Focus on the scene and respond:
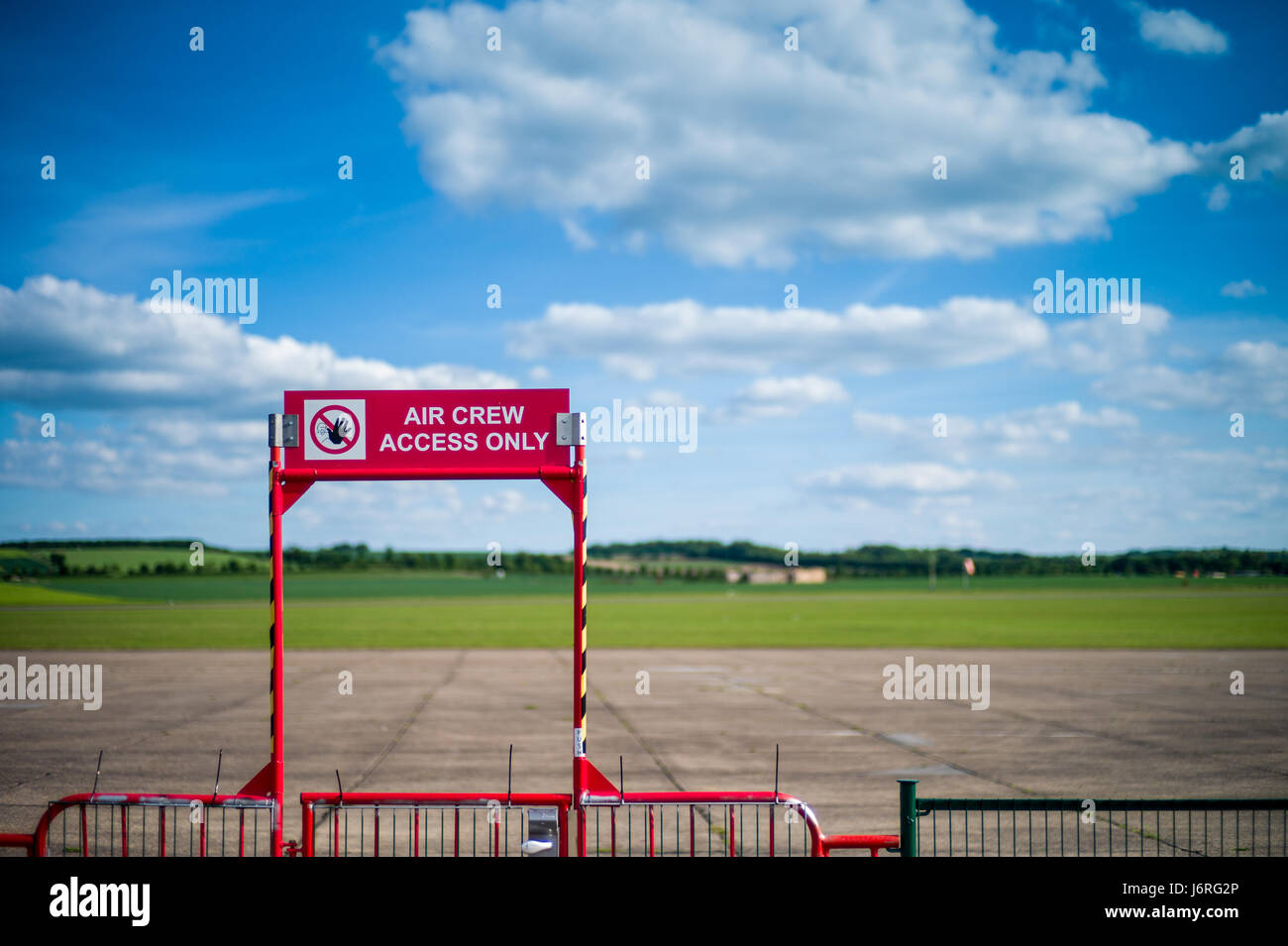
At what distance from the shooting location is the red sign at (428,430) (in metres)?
7.71

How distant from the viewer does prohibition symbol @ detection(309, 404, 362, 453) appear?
7.77 m

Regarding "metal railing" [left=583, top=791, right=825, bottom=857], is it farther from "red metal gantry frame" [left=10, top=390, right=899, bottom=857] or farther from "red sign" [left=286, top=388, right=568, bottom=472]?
"red sign" [left=286, top=388, right=568, bottom=472]

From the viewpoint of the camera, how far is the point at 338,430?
7.77 meters

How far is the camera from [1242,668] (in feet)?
93.8
